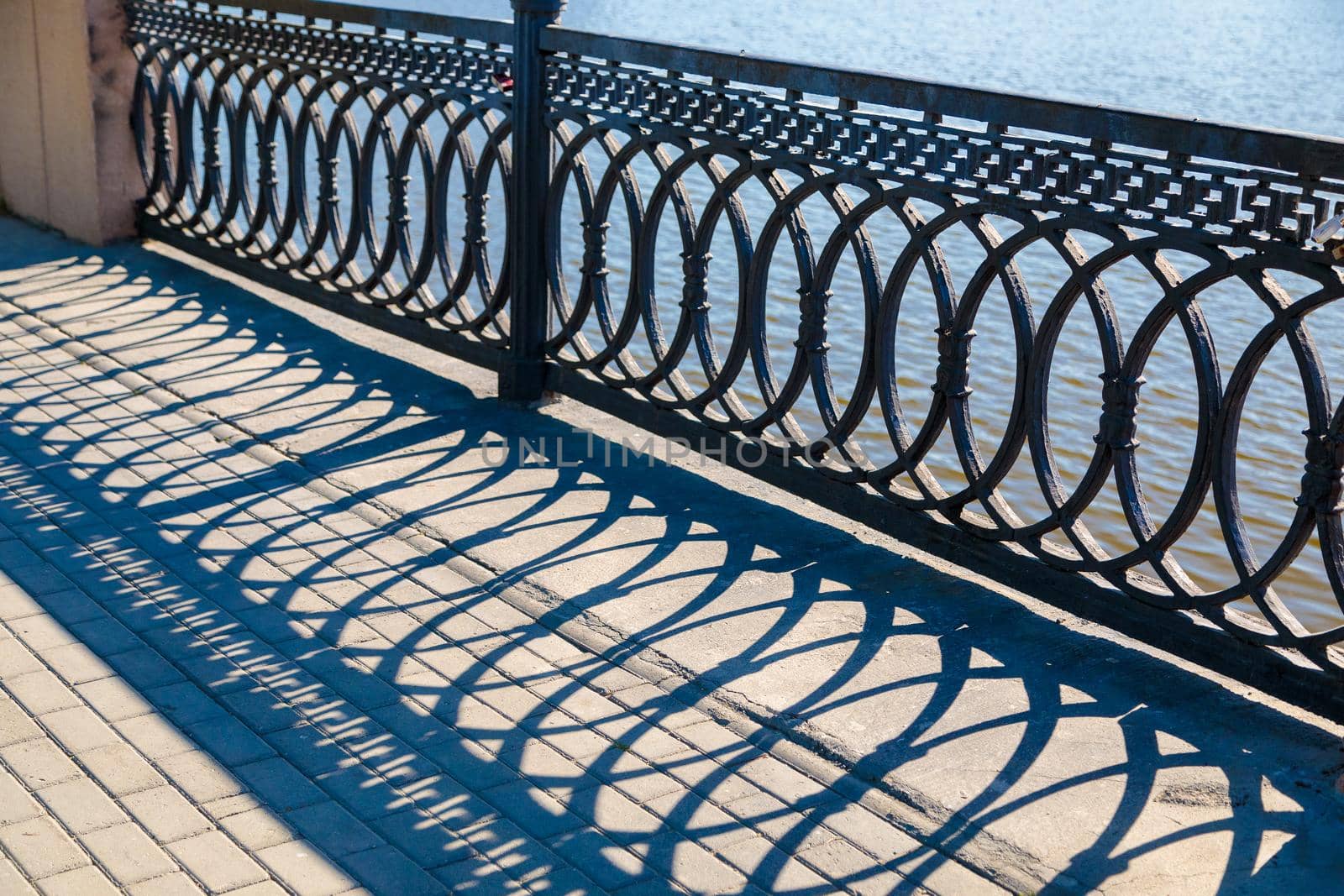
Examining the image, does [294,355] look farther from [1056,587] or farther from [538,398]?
[1056,587]

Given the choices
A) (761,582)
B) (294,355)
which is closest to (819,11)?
(294,355)

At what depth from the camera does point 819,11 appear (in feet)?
87.1

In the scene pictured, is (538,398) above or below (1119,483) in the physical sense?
below

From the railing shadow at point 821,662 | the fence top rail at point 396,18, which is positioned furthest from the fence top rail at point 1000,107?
the railing shadow at point 821,662

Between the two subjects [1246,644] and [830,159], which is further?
[830,159]

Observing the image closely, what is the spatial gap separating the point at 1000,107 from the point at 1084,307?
515 centimetres

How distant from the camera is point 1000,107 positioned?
387 centimetres

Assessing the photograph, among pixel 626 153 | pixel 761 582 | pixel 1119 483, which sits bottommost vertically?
pixel 761 582

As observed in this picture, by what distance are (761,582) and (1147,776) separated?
127 centimetres

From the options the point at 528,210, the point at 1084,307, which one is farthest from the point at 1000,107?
the point at 1084,307

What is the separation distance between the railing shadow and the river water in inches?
57.4

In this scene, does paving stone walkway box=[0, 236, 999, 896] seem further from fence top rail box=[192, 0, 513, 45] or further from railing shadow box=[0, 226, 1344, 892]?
fence top rail box=[192, 0, 513, 45]

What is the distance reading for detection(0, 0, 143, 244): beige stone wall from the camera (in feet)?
24.2

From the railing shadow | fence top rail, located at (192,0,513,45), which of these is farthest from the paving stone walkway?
fence top rail, located at (192,0,513,45)
